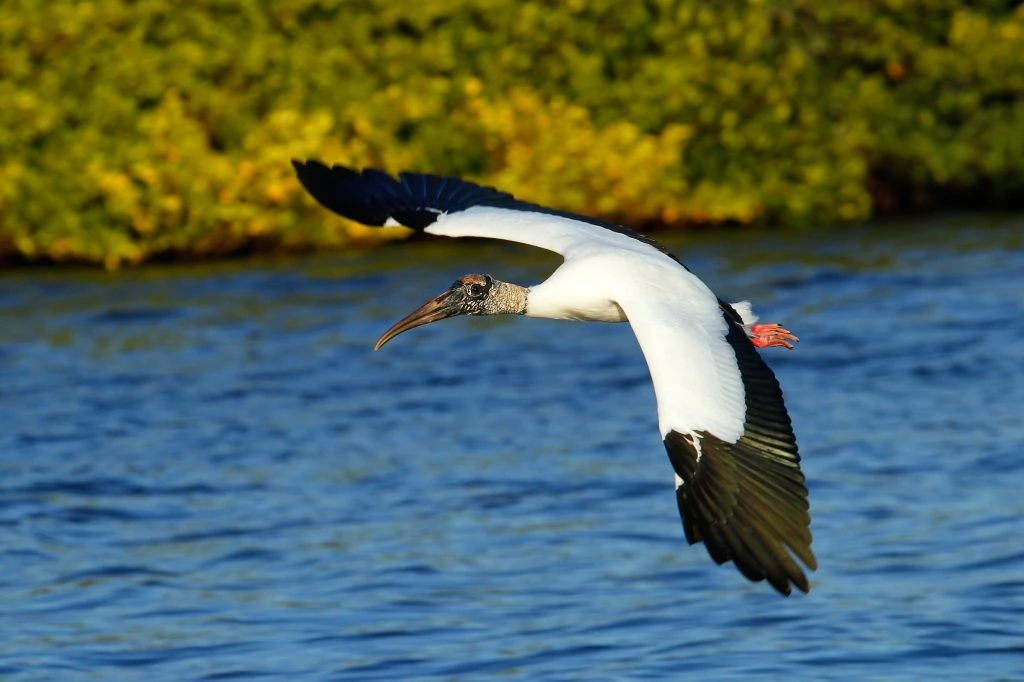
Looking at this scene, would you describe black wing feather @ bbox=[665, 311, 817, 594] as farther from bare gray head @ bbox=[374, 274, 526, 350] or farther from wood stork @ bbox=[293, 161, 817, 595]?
bare gray head @ bbox=[374, 274, 526, 350]

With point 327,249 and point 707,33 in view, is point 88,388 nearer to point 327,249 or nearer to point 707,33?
A: point 327,249

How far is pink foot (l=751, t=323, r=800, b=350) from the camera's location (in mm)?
9055

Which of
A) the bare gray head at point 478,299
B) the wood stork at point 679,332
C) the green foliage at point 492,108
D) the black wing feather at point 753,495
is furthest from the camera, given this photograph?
the green foliage at point 492,108

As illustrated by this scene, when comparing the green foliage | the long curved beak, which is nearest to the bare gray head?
the long curved beak

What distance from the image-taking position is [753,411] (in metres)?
7.84

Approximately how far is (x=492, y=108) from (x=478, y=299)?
1297cm

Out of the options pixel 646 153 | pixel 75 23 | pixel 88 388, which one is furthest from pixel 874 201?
pixel 88 388

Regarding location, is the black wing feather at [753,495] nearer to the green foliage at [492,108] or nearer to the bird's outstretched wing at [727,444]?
the bird's outstretched wing at [727,444]

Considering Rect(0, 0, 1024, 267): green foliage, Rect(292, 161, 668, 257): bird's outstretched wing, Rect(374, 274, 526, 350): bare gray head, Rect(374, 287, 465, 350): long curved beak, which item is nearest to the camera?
Rect(374, 287, 465, 350): long curved beak

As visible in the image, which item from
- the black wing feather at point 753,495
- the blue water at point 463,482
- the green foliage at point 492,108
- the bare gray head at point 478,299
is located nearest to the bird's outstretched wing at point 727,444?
the black wing feather at point 753,495

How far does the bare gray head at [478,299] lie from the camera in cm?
976

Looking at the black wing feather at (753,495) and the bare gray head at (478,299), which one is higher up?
the bare gray head at (478,299)

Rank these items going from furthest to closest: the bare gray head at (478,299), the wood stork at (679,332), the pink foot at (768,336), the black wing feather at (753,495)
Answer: the bare gray head at (478,299), the pink foot at (768,336), the wood stork at (679,332), the black wing feather at (753,495)

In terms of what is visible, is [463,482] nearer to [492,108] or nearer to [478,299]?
[478,299]
